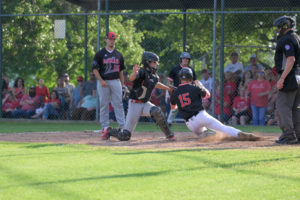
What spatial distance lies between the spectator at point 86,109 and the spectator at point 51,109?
721 millimetres

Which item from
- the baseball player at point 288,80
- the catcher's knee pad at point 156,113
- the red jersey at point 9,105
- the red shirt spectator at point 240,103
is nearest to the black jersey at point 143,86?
the catcher's knee pad at point 156,113

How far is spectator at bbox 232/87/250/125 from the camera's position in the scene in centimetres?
1447

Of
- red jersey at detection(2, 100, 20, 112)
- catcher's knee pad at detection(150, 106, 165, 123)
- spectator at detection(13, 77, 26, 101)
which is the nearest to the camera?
catcher's knee pad at detection(150, 106, 165, 123)

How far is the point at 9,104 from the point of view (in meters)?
16.9

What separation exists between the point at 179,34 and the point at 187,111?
17.2 metres

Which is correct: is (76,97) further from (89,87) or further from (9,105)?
(9,105)

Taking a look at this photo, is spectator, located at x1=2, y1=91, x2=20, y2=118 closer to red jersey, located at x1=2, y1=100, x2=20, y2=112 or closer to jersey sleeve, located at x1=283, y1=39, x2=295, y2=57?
red jersey, located at x1=2, y1=100, x2=20, y2=112

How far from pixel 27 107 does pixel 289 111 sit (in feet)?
32.9

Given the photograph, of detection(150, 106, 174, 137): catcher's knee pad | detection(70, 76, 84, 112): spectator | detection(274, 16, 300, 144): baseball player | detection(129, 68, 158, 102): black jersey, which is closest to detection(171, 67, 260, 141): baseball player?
detection(150, 106, 174, 137): catcher's knee pad

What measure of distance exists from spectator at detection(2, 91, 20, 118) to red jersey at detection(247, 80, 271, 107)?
25.1 ft

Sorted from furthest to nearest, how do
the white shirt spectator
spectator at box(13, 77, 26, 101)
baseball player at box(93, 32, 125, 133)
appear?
1. spectator at box(13, 77, 26, 101)
2. the white shirt spectator
3. baseball player at box(93, 32, 125, 133)

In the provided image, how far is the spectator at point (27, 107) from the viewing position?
16.6 metres

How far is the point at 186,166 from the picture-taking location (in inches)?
248

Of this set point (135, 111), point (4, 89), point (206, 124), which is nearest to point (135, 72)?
point (135, 111)
